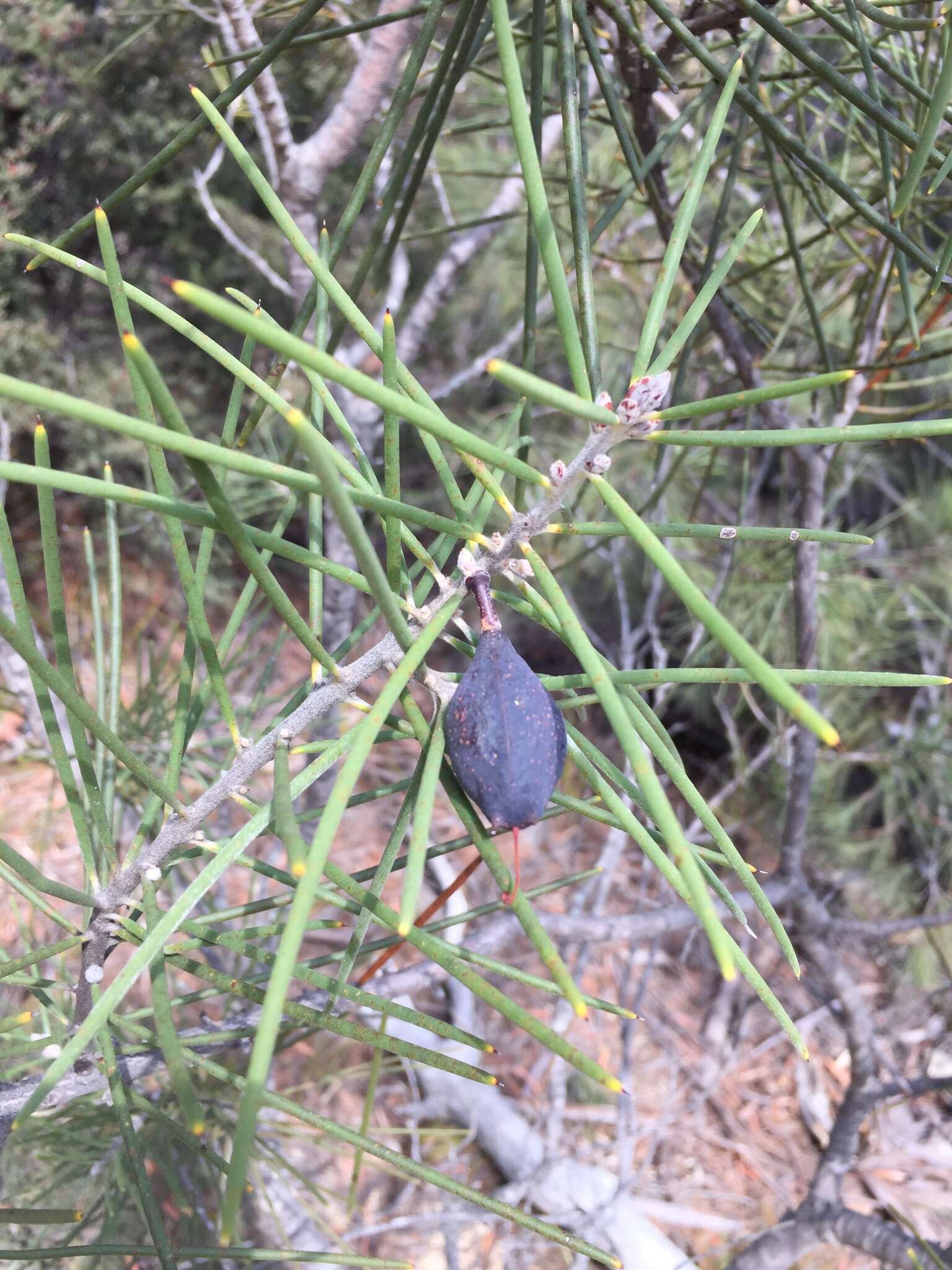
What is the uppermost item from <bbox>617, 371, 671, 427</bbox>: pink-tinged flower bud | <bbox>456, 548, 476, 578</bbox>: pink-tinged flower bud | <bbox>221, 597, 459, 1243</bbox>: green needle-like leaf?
<bbox>617, 371, 671, 427</bbox>: pink-tinged flower bud

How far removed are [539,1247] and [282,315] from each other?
1800mm

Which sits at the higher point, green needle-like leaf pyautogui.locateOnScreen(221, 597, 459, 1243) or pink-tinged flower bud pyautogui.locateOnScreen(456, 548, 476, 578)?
pink-tinged flower bud pyautogui.locateOnScreen(456, 548, 476, 578)

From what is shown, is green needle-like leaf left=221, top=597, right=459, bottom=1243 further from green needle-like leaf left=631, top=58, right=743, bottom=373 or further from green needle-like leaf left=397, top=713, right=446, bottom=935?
green needle-like leaf left=631, top=58, right=743, bottom=373

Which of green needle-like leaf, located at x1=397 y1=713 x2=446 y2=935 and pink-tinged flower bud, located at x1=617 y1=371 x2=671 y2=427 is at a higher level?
pink-tinged flower bud, located at x1=617 y1=371 x2=671 y2=427

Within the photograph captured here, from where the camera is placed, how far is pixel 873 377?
59cm

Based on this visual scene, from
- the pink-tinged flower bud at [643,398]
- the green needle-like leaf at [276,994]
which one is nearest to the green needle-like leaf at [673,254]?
the pink-tinged flower bud at [643,398]

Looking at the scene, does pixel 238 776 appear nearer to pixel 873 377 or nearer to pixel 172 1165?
pixel 172 1165

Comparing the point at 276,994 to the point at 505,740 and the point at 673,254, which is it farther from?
the point at 673,254

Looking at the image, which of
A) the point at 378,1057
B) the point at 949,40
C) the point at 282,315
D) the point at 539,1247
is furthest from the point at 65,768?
the point at 282,315

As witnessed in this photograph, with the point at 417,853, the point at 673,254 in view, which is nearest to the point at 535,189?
the point at 673,254

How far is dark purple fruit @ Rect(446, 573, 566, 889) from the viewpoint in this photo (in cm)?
19

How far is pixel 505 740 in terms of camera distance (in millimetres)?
185

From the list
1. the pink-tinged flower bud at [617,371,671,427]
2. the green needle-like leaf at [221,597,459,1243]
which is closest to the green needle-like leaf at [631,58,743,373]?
the pink-tinged flower bud at [617,371,671,427]

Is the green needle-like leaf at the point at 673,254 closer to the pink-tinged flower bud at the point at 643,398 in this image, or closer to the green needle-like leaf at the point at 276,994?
the pink-tinged flower bud at the point at 643,398
